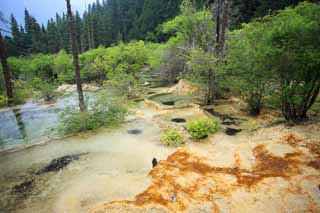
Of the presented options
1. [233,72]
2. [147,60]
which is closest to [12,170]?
[233,72]

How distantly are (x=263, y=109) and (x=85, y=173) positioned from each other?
852 cm

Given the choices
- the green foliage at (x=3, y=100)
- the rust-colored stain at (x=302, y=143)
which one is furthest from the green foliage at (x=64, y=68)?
the rust-colored stain at (x=302, y=143)

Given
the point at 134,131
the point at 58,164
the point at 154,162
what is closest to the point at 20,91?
the point at 134,131

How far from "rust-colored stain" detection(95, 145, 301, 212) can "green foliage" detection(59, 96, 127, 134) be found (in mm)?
4314

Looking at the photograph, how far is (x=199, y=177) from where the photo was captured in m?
4.74

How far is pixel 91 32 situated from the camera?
131 feet

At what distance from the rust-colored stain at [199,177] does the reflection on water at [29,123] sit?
5.83 m

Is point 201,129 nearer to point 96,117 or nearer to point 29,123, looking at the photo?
point 96,117

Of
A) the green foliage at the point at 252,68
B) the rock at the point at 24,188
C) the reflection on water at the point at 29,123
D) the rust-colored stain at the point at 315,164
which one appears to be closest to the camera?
the rust-colored stain at the point at 315,164

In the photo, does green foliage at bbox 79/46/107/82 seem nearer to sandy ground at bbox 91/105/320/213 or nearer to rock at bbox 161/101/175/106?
rock at bbox 161/101/175/106

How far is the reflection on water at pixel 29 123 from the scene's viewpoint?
8.72 m

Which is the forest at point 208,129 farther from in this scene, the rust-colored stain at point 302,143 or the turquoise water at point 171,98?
the turquoise water at point 171,98

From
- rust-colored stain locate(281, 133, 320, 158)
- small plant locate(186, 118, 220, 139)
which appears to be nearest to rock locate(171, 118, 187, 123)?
small plant locate(186, 118, 220, 139)

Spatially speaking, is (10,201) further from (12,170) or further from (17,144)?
(17,144)
